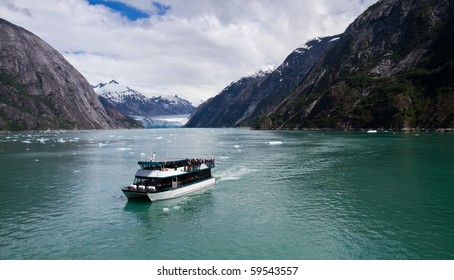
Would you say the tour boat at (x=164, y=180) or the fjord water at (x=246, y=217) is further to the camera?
the tour boat at (x=164, y=180)

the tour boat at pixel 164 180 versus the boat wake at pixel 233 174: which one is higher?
the tour boat at pixel 164 180

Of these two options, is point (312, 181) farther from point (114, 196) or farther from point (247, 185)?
point (114, 196)

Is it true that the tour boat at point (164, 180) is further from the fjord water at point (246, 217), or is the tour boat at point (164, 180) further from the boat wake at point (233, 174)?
the boat wake at point (233, 174)

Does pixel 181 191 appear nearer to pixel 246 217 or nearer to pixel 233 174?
pixel 246 217

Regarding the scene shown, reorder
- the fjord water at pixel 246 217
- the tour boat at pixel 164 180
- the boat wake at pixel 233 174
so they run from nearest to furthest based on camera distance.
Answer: the fjord water at pixel 246 217 → the tour boat at pixel 164 180 → the boat wake at pixel 233 174

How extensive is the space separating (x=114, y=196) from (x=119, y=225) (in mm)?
17179

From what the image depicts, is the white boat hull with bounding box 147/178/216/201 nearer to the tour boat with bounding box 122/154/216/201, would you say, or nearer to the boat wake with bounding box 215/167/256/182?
the tour boat with bounding box 122/154/216/201

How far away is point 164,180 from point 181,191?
154 inches

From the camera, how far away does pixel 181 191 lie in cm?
5922

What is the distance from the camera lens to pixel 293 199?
5512cm

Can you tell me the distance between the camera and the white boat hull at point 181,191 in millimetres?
54812

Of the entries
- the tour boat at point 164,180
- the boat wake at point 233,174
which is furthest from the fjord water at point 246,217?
the tour boat at point 164,180

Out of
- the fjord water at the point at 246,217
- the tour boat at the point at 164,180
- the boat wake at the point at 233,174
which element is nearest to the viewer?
the fjord water at the point at 246,217

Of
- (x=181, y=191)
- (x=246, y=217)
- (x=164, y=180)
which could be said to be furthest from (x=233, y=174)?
(x=246, y=217)
